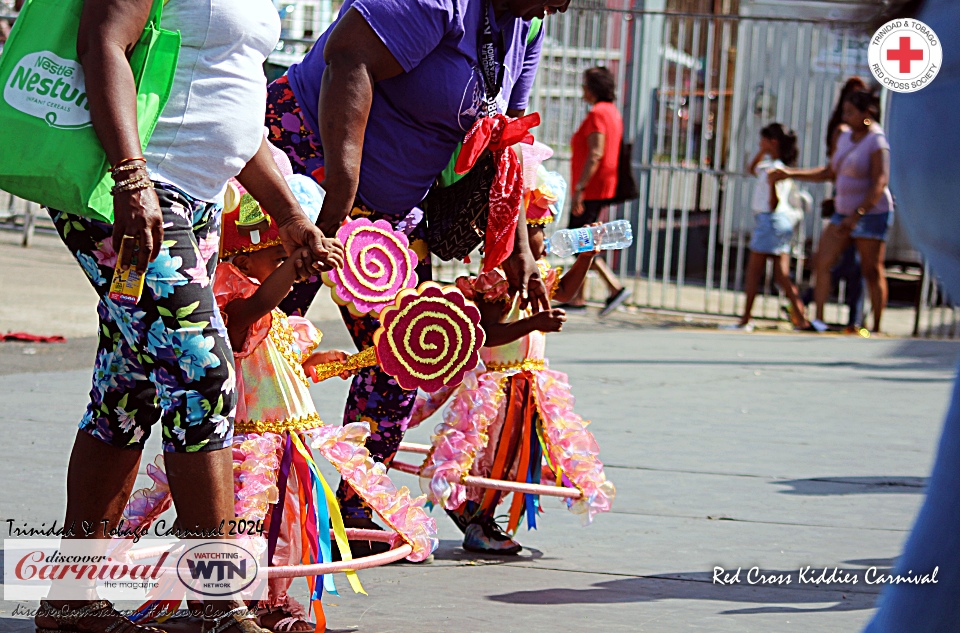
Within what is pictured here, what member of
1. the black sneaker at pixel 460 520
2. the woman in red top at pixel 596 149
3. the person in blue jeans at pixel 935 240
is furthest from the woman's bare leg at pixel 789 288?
the person in blue jeans at pixel 935 240

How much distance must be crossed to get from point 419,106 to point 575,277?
2.90 feet

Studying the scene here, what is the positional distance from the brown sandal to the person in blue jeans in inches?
73.0

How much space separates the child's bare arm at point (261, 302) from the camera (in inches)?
126

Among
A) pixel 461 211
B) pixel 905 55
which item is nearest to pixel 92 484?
pixel 461 211

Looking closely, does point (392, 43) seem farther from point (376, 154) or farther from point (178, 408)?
point (178, 408)

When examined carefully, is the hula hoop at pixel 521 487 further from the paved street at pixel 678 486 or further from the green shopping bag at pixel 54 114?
the green shopping bag at pixel 54 114

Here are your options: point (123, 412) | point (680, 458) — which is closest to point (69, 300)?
point (680, 458)

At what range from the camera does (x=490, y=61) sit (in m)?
3.97

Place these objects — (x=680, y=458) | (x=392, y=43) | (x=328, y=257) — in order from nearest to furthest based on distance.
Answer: (x=328, y=257), (x=392, y=43), (x=680, y=458)

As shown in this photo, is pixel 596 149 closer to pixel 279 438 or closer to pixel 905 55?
pixel 279 438

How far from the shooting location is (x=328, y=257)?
3.18 metres

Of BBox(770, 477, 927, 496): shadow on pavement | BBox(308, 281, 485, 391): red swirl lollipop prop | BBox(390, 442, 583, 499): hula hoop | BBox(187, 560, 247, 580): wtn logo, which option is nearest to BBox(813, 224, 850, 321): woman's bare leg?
BBox(770, 477, 927, 496): shadow on pavement

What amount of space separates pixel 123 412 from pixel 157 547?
48 centimetres

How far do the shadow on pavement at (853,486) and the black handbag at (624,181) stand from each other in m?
5.44
